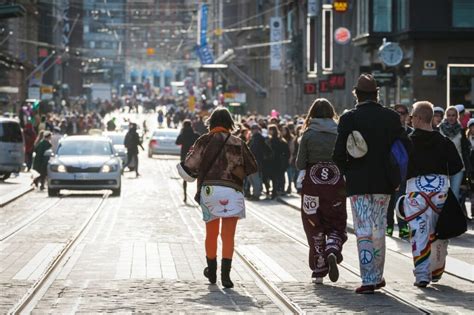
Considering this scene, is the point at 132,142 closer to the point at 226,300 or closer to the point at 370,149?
the point at 370,149

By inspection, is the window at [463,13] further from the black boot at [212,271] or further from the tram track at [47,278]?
the black boot at [212,271]

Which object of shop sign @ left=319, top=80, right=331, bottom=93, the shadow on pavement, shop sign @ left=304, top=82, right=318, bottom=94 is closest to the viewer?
the shadow on pavement

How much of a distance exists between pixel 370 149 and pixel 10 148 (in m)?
32.6

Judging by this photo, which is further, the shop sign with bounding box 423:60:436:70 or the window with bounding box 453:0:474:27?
the window with bounding box 453:0:474:27

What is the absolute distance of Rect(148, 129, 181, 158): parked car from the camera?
218 ft

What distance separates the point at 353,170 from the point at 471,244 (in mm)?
6940

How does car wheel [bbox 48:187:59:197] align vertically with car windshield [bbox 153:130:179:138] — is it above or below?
above

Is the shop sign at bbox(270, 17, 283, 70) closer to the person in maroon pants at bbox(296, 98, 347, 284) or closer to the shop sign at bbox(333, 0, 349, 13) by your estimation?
the shop sign at bbox(333, 0, 349, 13)

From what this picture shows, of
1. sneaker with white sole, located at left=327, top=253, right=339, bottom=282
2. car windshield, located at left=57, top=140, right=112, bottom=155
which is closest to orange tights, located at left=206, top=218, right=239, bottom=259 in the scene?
sneaker with white sole, located at left=327, top=253, right=339, bottom=282

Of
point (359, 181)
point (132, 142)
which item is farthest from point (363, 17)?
point (359, 181)

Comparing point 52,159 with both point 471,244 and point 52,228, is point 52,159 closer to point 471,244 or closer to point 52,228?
point 52,228

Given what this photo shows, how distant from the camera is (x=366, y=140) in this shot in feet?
42.3

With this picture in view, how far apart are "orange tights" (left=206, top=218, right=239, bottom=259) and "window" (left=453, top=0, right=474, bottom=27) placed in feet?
105

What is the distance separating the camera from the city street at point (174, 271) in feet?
39.0
